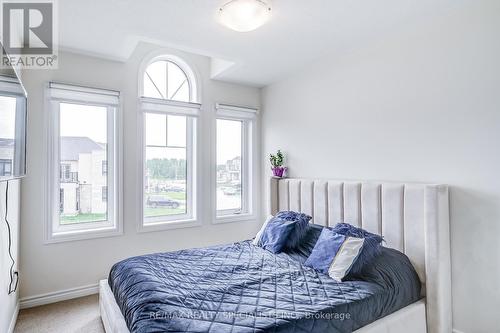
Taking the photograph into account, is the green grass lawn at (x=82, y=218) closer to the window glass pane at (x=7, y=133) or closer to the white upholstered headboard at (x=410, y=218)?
the window glass pane at (x=7, y=133)

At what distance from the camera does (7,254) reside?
2.13 m

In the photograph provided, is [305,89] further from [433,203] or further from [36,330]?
[36,330]

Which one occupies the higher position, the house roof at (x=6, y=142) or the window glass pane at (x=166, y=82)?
the window glass pane at (x=166, y=82)

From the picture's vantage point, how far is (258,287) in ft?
6.53

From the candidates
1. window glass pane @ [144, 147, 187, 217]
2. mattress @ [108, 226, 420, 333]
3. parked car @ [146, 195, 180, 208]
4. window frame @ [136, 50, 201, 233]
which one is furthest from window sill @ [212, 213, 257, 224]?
mattress @ [108, 226, 420, 333]

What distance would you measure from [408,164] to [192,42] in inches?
90.6

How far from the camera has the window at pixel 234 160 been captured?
4.04 metres

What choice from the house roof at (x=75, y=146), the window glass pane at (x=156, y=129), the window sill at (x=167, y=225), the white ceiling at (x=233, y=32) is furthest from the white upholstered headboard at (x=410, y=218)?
the house roof at (x=75, y=146)

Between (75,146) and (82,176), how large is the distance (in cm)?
34

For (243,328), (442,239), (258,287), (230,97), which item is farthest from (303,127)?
(243,328)

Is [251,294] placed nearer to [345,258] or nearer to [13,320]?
[345,258]

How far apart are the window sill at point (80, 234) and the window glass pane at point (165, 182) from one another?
1.37 feet

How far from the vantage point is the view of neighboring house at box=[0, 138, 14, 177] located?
150 centimetres

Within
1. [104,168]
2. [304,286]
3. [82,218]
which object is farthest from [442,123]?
[82,218]
